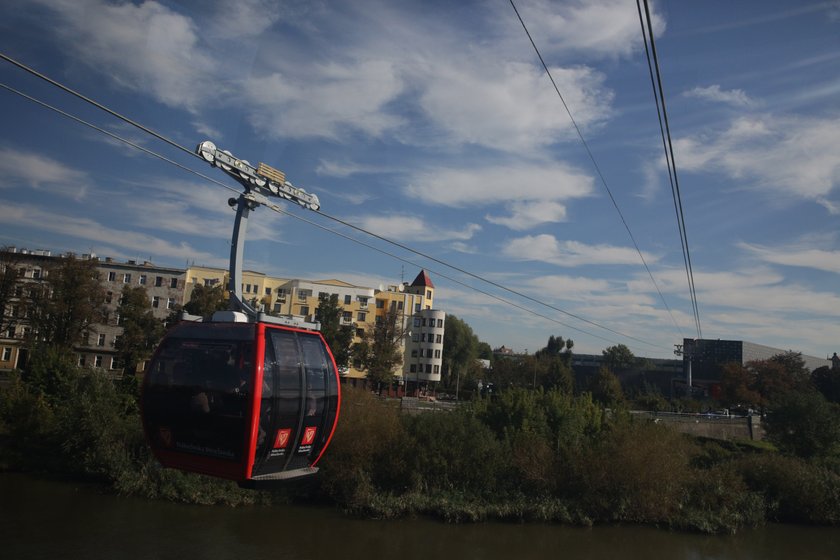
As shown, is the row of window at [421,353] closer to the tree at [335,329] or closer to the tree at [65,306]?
the tree at [335,329]

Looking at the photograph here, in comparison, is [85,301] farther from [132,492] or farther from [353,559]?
[353,559]

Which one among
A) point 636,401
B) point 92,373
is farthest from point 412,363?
point 92,373

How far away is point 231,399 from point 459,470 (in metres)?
22.9

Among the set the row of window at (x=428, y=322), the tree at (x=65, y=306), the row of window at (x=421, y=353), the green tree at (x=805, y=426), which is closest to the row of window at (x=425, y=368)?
the row of window at (x=421, y=353)

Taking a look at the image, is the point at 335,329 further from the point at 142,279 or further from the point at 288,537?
the point at 288,537

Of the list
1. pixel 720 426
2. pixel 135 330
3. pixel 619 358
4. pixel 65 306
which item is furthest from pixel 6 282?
pixel 619 358

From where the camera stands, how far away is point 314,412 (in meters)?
10.2

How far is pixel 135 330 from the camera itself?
4288 cm

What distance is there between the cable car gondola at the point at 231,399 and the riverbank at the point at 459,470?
2036 cm

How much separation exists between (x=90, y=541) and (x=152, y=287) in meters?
38.9

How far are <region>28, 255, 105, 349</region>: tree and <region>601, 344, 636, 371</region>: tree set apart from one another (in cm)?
7773

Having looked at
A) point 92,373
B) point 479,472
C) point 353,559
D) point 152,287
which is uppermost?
point 152,287

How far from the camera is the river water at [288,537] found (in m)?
22.9

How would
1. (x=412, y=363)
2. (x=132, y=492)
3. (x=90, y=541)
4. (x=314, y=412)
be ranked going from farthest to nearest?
(x=412, y=363) < (x=132, y=492) < (x=90, y=541) < (x=314, y=412)
